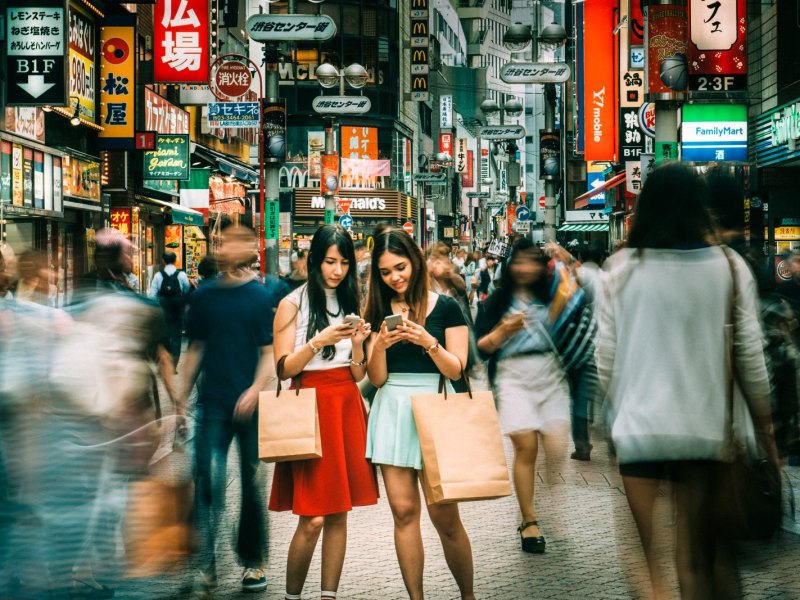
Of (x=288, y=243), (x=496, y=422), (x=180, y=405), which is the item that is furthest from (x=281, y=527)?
(x=288, y=243)

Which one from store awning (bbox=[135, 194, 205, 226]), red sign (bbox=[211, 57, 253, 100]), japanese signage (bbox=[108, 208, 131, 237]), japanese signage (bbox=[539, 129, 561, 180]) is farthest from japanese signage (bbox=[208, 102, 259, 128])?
store awning (bbox=[135, 194, 205, 226])

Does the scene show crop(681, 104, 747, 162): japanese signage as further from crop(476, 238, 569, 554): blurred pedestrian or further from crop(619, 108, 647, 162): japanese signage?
crop(476, 238, 569, 554): blurred pedestrian

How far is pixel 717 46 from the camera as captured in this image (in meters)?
16.7

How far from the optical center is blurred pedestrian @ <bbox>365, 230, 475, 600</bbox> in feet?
17.7

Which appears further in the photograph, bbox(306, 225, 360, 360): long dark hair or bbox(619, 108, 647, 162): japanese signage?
bbox(619, 108, 647, 162): japanese signage

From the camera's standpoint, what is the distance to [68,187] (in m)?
23.6

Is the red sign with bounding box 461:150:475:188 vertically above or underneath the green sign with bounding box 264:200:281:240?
above

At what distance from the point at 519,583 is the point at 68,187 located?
1925cm

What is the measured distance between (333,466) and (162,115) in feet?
83.5

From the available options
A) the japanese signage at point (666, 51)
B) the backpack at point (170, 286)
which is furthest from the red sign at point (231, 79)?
the japanese signage at point (666, 51)

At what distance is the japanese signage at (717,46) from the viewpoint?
53.8 feet

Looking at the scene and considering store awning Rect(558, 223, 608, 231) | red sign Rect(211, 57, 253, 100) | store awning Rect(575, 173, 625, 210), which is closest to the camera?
red sign Rect(211, 57, 253, 100)

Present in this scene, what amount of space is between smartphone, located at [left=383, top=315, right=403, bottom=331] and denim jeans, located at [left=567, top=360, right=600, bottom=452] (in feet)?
15.5

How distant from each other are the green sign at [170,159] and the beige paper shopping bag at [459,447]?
23508mm
